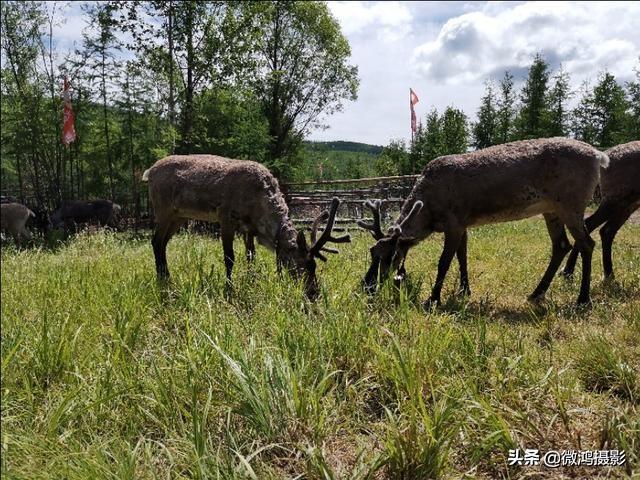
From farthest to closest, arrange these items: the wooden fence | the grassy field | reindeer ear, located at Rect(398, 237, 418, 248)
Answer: the wooden fence, reindeer ear, located at Rect(398, 237, 418, 248), the grassy field

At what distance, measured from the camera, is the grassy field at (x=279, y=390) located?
2.04 meters

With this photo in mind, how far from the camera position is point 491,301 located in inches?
207

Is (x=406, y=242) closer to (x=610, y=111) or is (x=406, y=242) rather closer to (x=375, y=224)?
(x=375, y=224)

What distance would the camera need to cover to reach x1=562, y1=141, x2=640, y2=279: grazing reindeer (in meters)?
6.02

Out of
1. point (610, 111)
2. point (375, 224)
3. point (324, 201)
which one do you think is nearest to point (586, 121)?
point (610, 111)

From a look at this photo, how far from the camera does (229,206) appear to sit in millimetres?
5660

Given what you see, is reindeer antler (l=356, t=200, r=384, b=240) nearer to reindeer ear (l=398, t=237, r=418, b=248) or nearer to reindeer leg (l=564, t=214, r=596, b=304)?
reindeer ear (l=398, t=237, r=418, b=248)

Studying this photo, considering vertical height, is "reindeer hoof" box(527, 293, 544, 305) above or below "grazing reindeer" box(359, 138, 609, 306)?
below

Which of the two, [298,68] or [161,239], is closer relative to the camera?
[161,239]

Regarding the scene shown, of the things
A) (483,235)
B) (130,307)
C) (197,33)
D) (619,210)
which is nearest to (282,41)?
(197,33)

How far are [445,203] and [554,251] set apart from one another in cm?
143

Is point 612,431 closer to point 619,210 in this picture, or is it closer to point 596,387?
point 596,387

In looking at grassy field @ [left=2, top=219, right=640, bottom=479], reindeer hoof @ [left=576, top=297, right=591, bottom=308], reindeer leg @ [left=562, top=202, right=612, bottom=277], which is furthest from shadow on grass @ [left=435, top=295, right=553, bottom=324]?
reindeer leg @ [left=562, top=202, right=612, bottom=277]

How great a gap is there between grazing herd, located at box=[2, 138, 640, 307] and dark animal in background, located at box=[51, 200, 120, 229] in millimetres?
9152
